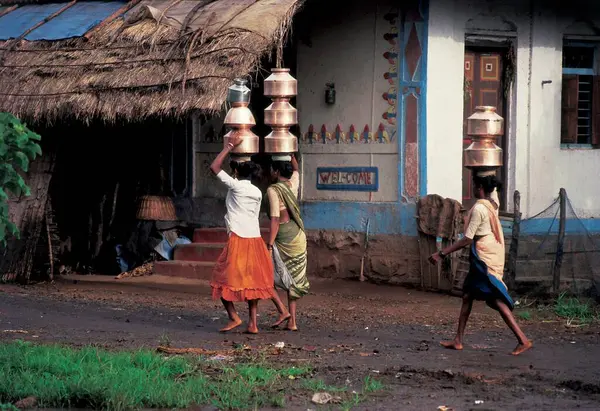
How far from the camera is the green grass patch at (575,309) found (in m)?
10.9

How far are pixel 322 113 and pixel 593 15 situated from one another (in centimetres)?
390

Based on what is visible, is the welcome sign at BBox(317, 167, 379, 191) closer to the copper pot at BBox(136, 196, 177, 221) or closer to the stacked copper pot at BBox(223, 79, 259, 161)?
the copper pot at BBox(136, 196, 177, 221)

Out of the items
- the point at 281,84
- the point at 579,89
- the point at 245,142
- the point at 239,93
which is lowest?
the point at 245,142

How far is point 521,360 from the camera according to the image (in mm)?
8539

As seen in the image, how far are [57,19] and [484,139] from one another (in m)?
7.29

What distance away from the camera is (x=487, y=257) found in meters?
8.77

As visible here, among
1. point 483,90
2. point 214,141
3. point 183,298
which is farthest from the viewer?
point 214,141

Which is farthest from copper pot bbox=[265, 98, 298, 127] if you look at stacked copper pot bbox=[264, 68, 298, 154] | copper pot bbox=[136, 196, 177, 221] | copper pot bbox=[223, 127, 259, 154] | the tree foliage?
copper pot bbox=[136, 196, 177, 221]

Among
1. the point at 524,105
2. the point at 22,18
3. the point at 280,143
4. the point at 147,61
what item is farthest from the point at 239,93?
the point at 22,18

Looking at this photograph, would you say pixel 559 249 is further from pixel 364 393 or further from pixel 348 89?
pixel 364 393

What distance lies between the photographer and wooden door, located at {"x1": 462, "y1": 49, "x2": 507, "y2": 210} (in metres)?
13.7

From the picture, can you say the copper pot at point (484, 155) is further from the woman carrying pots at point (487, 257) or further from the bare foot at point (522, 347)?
the bare foot at point (522, 347)

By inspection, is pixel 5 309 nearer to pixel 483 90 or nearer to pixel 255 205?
pixel 255 205

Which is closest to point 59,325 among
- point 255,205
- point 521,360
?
point 255,205
